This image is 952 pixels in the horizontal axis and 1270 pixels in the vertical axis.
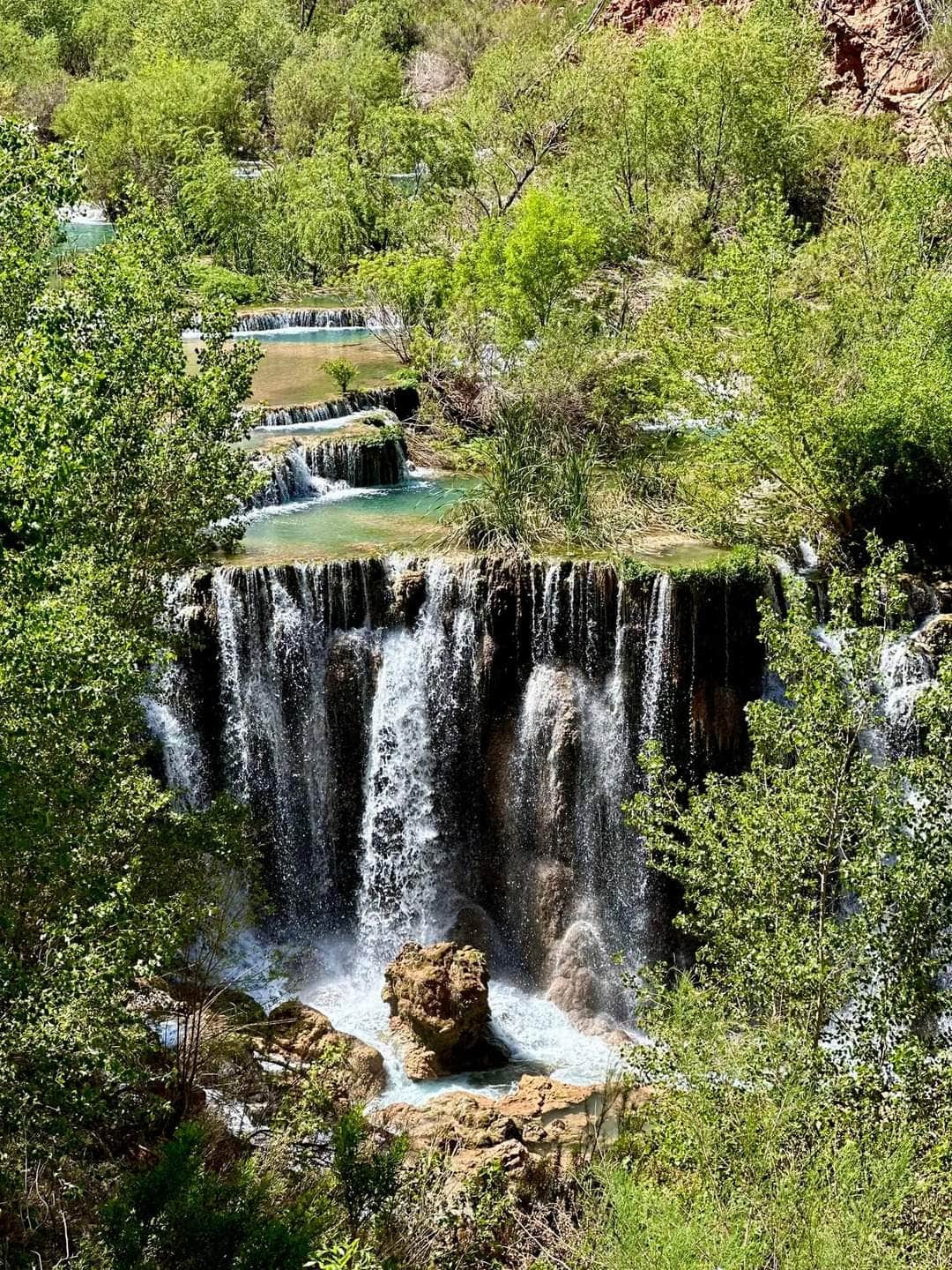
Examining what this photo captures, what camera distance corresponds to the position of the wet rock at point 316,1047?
1217 cm

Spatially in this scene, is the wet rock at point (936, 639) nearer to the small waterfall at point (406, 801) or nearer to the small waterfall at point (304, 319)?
the small waterfall at point (406, 801)

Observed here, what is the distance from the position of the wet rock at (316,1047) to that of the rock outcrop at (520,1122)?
27.8 inches

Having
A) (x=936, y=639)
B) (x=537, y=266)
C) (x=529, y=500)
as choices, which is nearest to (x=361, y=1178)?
(x=936, y=639)

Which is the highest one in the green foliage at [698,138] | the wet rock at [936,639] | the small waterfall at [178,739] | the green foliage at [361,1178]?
the green foliage at [698,138]

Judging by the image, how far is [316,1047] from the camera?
492 inches

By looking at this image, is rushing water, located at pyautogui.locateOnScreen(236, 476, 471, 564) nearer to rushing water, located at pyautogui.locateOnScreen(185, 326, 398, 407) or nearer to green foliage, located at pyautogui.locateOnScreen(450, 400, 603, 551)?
green foliage, located at pyautogui.locateOnScreen(450, 400, 603, 551)

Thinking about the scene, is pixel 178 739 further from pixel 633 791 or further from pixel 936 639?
pixel 936 639

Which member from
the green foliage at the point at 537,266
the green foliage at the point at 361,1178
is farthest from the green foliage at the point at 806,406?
the green foliage at the point at 361,1178

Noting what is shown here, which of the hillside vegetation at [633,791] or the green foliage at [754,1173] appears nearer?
the green foliage at [754,1173]

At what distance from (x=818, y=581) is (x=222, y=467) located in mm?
8132

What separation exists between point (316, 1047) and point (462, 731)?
4589mm

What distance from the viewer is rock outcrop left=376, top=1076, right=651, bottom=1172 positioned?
432 inches

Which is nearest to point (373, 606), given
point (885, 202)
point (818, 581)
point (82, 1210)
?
point (818, 581)

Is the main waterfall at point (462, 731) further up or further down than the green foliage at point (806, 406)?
further down
